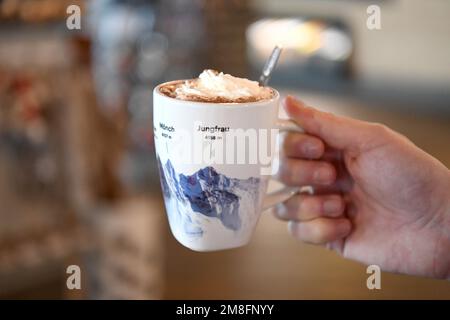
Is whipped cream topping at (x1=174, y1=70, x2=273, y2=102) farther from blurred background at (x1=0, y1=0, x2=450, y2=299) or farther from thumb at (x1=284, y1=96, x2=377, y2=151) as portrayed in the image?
blurred background at (x1=0, y1=0, x2=450, y2=299)

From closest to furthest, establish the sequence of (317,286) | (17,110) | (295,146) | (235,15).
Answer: (295,146) < (317,286) < (17,110) < (235,15)

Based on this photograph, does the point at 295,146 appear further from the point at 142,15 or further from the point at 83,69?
the point at 142,15

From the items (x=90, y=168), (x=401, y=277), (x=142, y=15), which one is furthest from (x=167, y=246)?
(x=142, y=15)

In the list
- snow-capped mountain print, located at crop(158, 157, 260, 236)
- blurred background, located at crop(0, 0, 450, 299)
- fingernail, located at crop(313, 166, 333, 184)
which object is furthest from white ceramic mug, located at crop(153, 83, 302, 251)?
blurred background, located at crop(0, 0, 450, 299)

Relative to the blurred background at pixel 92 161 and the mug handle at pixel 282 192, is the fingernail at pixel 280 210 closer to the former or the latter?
the mug handle at pixel 282 192

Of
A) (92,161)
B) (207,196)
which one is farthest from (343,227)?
(92,161)

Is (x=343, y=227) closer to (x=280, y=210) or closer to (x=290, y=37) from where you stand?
(x=280, y=210)
